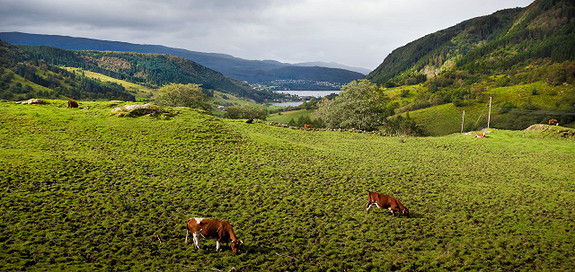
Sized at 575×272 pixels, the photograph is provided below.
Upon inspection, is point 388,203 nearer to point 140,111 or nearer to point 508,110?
point 140,111

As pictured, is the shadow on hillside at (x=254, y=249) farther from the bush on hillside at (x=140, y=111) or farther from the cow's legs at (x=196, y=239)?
the bush on hillside at (x=140, y=111)

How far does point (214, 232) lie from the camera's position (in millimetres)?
9883

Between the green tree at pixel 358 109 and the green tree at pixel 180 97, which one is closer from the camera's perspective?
the green tree at pixel 358 109

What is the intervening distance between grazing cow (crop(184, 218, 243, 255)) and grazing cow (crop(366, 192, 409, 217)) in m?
7.15

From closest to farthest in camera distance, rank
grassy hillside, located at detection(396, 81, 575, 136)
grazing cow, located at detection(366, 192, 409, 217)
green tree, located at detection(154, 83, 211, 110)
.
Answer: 1. grazing cow, located at detection(366, 192, 409, 217)
2. green tree, located at detection(154, 83, 211, 110)
3. grassy hillside, located at detection(396, 81, 575, 136)

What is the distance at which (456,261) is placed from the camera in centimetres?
1004

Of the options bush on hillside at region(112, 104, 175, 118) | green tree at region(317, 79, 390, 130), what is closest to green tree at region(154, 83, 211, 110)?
green tree at region(317, 79, 390, 130)

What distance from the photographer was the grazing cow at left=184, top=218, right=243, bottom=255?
9766 millimetres

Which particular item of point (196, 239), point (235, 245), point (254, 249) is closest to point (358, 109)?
point (254, 249)

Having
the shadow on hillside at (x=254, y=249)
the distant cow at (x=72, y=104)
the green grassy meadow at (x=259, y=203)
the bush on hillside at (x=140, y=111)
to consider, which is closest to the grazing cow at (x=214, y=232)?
the shadow on hillside at (x=254, y=249)

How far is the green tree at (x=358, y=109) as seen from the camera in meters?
49.8

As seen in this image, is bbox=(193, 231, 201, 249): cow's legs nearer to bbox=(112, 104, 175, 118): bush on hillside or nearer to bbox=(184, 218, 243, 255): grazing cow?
bbox=(184, 218, 243, 255): grazing cow

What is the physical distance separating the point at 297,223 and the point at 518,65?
227 metres

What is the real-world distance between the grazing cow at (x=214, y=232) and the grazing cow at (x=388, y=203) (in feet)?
23.5
